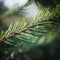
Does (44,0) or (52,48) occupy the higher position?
(44,0)

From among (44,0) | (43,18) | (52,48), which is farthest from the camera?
(52,48)

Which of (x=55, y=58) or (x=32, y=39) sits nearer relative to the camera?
(x=32, y=39)

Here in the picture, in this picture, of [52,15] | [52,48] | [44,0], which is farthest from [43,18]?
[52,48]

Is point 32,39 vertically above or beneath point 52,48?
above

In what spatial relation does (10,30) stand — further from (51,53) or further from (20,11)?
(51,53)

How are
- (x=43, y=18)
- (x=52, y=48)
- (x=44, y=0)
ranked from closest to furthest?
(x=43, y=18) < (x=44, y=0) < (x=52, y=48)

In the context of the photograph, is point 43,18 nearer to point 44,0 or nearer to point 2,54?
point 2,54

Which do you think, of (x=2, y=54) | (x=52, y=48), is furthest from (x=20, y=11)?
(x=52, y=48)

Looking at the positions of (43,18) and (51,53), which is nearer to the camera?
(43,18)
